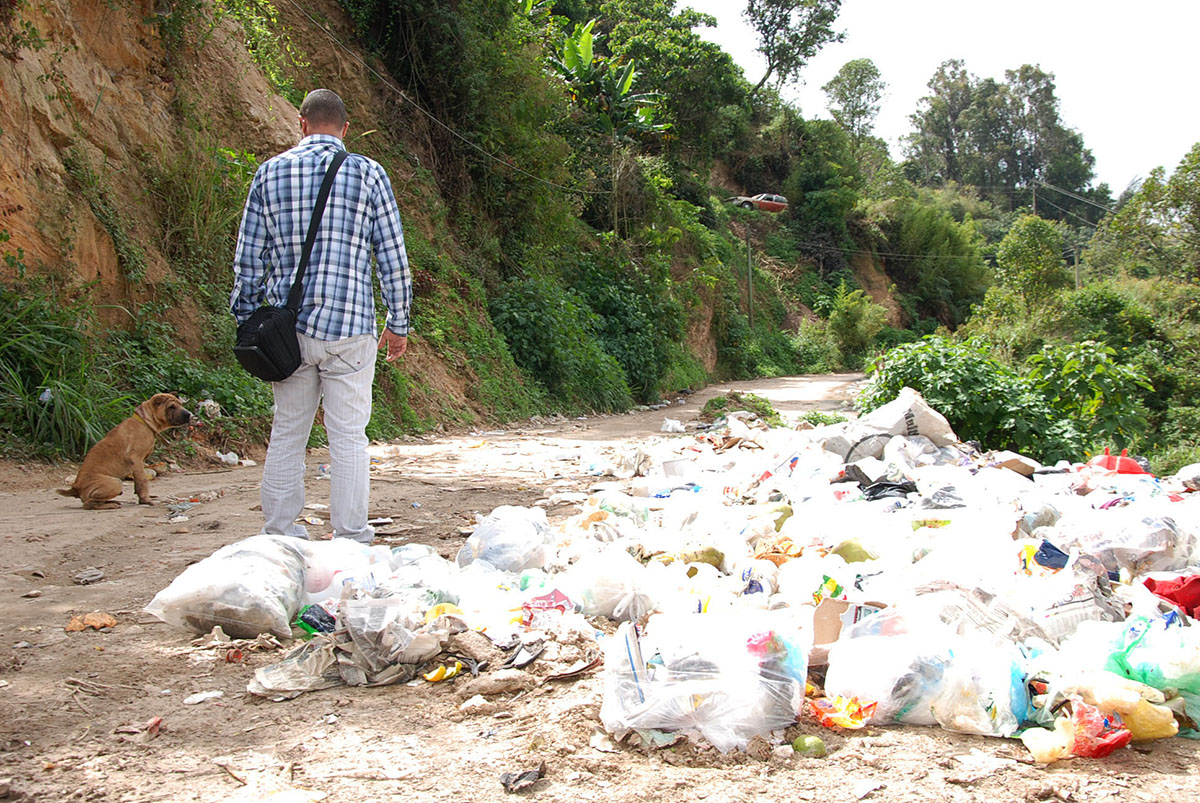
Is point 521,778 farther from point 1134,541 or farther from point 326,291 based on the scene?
point 1134,541

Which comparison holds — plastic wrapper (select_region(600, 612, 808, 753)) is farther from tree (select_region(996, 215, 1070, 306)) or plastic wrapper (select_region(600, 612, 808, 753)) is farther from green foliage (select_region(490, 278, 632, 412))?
tree (select_region(996, 215, 1070, 306))

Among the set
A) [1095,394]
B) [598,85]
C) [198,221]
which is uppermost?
[598,85]

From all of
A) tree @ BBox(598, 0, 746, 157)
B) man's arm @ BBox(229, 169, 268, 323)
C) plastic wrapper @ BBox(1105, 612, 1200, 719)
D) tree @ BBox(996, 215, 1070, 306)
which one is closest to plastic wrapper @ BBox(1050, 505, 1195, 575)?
plastic wrapper @ BBox(1105, 612, 1200, 719)

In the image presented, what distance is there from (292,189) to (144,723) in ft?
6.27

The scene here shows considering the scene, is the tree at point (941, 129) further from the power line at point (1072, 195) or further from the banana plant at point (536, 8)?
the banana plant at point (536, 8)

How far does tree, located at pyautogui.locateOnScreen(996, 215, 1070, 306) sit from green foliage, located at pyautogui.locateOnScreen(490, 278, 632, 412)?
1953 centimetres

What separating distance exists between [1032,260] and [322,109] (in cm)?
2973

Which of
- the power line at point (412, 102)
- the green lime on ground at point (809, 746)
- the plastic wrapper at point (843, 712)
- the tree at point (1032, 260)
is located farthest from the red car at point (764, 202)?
the green lime on ground at point (809, 746)

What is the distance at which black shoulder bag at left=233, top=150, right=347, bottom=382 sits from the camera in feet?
9.57

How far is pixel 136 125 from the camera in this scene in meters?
7.08

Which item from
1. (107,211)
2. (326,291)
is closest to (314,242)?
(326,291)

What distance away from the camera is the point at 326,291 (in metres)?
3.08

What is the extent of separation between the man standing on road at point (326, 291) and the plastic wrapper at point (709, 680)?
5.19 feet

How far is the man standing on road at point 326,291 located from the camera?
3088 millimetres
